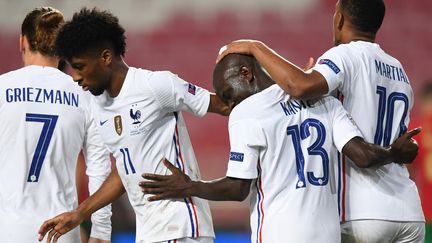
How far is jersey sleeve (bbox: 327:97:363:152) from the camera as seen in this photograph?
3482 mm

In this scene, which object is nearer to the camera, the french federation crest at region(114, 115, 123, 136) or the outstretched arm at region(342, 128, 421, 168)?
the outstretched arm at region(342, 128, 421, 168)

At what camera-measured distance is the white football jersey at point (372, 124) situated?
12.0 ft

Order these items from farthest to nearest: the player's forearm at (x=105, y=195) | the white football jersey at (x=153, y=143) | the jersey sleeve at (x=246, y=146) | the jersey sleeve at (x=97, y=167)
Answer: the jersey sleeve at (x=97, y=167) < the player's forearm at (x=105, y=195) < the white football jersey at (x=153, y=143) < the jersey sleeve at (x=246, y=146)

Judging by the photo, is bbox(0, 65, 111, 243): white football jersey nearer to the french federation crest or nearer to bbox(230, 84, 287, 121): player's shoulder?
the french federation crest

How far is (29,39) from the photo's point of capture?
4254 millimetres

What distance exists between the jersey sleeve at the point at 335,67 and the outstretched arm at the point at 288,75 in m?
0.04

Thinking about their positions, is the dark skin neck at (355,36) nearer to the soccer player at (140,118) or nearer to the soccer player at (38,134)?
the soccer player at (140,118)

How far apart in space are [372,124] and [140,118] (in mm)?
954

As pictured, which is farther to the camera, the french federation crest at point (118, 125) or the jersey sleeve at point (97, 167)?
the jersey sleeve at point (97, 167)

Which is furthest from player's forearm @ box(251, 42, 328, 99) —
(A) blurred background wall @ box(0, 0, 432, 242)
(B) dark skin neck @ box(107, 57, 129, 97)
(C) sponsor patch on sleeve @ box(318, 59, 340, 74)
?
(A) blurred background wall @ box(0, 0, 432, 242)

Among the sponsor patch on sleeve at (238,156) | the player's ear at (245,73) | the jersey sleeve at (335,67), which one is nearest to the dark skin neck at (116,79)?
the player's ear at (245,73)

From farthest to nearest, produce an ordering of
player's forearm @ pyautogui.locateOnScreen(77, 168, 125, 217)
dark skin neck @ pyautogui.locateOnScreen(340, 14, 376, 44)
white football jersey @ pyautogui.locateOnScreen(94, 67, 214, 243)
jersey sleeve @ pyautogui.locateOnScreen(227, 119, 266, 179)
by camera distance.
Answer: player's forearm @ pyautogui.locateOnScreen(77, 168, 125, 217), dark skin neck @ pyautogui.locateOnScreen(340, 14, 376, 44), white football jersey @ pyautogui.locateOnScreen(94, 67, 214, 243), jersey sleeve @ pyautogui.locateOnScreen(227, 119, 266, 179)

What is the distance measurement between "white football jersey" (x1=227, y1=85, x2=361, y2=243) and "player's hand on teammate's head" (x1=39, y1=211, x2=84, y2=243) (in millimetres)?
913

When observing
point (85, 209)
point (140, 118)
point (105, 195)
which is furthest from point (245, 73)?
point (85, 209)
